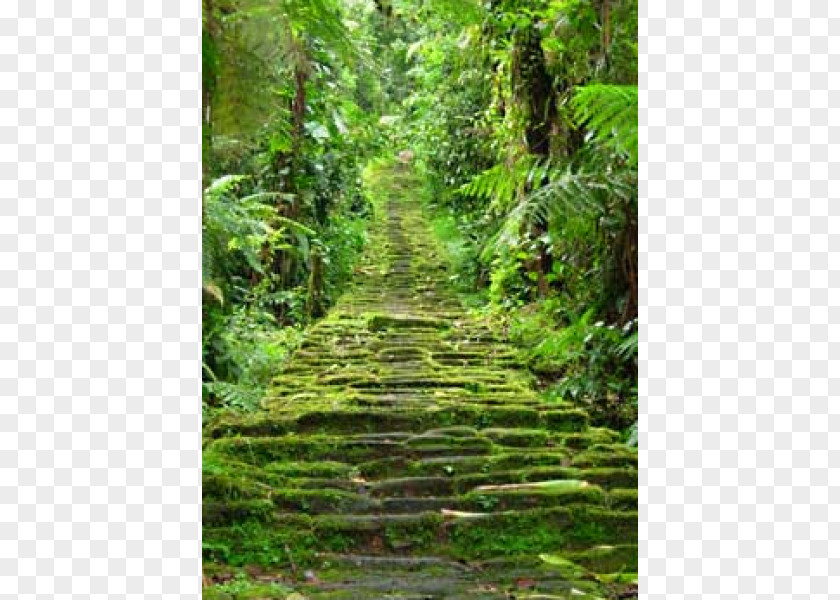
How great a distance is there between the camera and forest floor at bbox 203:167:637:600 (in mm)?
3010

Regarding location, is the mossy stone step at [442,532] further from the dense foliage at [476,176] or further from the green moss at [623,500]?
the dense foliage at [476,176]

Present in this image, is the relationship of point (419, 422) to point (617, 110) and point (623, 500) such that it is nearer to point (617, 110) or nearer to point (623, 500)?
point (623, 500)

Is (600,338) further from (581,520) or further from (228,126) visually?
(228,126)

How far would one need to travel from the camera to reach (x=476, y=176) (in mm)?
7266

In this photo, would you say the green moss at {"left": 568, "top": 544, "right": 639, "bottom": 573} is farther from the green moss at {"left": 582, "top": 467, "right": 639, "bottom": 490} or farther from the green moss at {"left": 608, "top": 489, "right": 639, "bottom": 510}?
the green moss at {"left": 582, "top": 467, "right": 639, "bottom": 490}

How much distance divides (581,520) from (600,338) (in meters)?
1.73

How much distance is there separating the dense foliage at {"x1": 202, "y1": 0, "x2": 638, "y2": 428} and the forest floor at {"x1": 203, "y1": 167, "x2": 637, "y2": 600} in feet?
1.23

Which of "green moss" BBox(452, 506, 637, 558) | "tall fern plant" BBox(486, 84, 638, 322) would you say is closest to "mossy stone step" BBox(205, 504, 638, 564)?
"green moss" BBox(452, 506, 637, 558)

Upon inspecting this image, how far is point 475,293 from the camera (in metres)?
10.4

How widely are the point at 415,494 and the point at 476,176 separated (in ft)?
13.0

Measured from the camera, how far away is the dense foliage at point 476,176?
3.34 meters

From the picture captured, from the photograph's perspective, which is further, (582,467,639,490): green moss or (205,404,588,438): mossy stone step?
(205,404,588,438): mossy stone step

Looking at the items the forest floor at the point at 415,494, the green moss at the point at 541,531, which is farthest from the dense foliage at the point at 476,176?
the green moss at the point at 541,531
